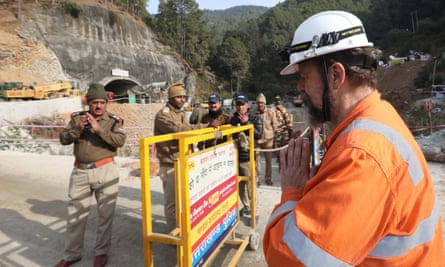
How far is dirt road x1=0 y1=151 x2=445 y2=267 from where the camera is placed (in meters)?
3.89

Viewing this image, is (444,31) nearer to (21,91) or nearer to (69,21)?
(69,21)

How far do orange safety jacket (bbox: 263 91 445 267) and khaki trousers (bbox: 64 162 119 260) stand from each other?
312cm

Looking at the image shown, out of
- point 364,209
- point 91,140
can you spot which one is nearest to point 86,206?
point 91,140

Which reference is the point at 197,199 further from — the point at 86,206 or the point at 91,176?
the point at 86,206

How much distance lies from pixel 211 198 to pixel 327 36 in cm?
216

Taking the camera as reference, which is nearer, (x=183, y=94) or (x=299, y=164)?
(x=299, y=164)

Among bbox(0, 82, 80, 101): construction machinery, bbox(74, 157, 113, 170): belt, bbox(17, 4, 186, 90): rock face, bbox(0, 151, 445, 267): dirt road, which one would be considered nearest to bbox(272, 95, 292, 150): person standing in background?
bbox(0, 151, 445, 267): dirt road

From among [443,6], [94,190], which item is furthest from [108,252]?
[443,6]

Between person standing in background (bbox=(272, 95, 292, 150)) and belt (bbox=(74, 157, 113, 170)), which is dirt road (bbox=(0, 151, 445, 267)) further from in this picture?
belt (bbox=(74, 157, 113, 170))

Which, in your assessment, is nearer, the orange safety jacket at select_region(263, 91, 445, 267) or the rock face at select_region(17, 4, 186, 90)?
the orange safety jacket at select_region(263, 91, 445, 267)

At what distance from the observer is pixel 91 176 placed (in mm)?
3719

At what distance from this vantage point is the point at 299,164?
1.29 meters

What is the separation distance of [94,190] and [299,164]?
3245 millimetres

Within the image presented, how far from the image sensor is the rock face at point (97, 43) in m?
31.1
